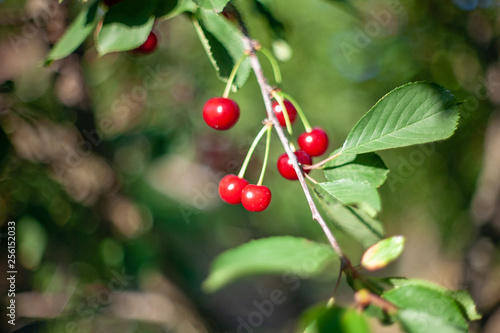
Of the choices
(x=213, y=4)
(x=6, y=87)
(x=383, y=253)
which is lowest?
(x=6, y=87)

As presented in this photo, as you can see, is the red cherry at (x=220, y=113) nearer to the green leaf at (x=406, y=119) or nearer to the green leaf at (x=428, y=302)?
the green leaf at (x=406, y=119)

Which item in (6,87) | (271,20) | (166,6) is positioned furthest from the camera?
(6,87)

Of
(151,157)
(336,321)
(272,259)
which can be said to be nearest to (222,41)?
(272,259)

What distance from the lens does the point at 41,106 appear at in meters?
2.32

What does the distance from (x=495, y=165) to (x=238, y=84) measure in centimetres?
267

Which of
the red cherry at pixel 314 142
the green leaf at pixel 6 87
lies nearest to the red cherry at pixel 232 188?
the red cherry at pixel 314 142

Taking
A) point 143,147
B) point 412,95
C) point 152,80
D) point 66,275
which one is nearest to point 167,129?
point 143,147

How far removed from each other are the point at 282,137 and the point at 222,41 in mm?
407

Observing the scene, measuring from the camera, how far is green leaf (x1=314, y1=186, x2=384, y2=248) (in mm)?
805

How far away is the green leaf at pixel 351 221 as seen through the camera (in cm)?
81

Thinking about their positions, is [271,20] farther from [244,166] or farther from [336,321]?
[336,321]

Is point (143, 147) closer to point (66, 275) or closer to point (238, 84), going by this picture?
point (66, 275)

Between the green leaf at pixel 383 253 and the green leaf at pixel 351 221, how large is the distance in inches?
2.3

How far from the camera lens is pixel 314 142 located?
110 centimetres
